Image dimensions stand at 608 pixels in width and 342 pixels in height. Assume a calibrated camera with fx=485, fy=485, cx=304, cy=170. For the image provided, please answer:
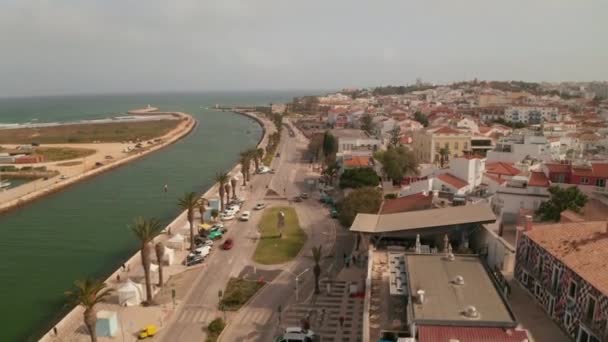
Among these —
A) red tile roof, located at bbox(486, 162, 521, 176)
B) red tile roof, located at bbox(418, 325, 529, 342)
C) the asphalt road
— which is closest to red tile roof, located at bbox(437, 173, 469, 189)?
red tile roof, located at bbox(486, 162, 521, 176)

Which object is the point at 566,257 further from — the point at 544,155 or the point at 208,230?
the point at 544,155

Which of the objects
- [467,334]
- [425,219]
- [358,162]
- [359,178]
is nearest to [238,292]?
[425,219]

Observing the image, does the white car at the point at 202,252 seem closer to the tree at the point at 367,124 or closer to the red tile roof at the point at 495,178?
the red tile roof at the point at 495,178

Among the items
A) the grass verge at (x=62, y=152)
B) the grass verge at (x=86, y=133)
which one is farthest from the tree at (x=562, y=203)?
the grass verge at (x=86, y=133)

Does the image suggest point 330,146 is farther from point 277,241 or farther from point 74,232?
point 74,232

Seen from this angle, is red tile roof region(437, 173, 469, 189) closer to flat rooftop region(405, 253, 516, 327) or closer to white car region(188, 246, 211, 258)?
flat rooftop region(405, 253, 516, 327)
